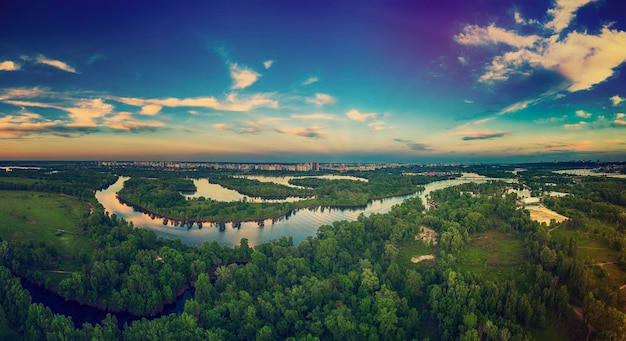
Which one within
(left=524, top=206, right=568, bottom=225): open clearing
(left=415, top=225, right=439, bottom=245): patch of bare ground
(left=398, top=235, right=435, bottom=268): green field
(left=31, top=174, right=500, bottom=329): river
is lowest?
(left=31, top=174, right=500, bottom=329): river

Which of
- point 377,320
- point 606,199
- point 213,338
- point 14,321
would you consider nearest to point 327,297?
point 377,320

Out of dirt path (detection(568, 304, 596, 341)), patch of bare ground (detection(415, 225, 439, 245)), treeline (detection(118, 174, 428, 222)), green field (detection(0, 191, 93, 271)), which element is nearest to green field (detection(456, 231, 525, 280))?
patch of bare ground (detection(415, 225, 439, 245))

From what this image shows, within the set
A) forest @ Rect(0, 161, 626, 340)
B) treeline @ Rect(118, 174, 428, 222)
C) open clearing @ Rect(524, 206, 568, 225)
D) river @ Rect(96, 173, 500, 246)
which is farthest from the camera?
treeline @ Rect(118, 174, 428, 222)

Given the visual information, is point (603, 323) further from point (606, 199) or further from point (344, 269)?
point (606, 199)

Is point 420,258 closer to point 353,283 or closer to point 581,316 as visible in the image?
point 353,283

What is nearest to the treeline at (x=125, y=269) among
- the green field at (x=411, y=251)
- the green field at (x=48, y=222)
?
the green field at (x=48, y=222)

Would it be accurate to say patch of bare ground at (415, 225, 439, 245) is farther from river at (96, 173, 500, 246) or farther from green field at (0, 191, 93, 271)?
green field at (0, 191, 93, 271)
